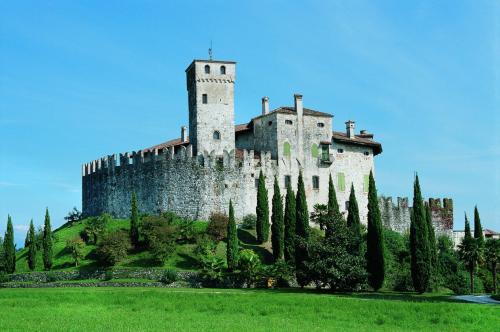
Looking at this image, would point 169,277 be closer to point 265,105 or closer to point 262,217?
point 262,217

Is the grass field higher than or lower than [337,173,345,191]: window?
lower

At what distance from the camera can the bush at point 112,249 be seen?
58719 mm

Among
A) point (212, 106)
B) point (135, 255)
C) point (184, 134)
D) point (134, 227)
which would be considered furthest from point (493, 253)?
point (184, 134)

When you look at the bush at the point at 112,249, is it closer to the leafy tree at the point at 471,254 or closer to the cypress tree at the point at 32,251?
the cypress tree at the point at 32,251

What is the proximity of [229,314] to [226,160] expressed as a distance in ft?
123

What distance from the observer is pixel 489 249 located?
224 feet

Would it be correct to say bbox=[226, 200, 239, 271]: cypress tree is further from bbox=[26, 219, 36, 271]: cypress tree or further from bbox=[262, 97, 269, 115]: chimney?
bbox=[262, 97, 269, 115]: chimney

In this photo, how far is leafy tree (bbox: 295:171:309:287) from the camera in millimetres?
53438

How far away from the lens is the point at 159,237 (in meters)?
61.3

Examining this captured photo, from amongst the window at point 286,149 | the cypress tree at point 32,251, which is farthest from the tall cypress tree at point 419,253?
the cypress tree at point 32,251

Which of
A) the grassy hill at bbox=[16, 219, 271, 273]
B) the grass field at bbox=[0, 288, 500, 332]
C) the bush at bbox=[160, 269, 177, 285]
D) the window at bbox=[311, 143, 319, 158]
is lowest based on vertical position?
the grass field at bbox=[0, 288, 500, 332]

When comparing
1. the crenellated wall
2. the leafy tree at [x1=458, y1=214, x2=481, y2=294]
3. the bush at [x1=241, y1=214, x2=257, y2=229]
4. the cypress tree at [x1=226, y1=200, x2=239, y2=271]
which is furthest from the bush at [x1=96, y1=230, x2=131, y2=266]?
the leafy tree at [x1=458, y1=214, x2=481, y2=294]

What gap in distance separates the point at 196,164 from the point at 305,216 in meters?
17.8

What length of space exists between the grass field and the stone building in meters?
29.4
